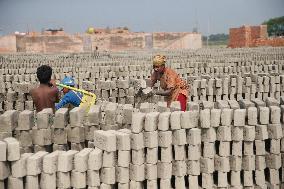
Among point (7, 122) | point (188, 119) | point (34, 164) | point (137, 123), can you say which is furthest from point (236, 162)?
point (7, 122)

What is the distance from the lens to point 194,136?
393cm

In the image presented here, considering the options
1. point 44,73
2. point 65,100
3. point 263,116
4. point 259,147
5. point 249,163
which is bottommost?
point 249,163

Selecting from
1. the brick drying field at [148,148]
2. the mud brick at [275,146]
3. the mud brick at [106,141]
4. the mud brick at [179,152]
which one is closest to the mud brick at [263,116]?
the brick drying field at [148,148]

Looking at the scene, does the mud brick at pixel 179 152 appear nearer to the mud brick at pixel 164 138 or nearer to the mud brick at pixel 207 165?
the mud brick at pixel 164 138

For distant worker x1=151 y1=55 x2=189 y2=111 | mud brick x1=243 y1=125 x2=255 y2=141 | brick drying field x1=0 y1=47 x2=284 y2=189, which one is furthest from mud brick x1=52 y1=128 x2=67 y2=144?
distant worker x1=151 y1=55 x2=189 y2=111

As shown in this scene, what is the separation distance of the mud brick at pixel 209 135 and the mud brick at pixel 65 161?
1.48 m

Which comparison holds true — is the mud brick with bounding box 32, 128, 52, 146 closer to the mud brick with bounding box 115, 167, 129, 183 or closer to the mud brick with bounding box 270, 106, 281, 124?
the mud brick with bounding box 115, 167, 129, 183

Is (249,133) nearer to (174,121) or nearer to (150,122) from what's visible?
(174,121)

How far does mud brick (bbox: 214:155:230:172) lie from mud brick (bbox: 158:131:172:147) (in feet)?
2.14

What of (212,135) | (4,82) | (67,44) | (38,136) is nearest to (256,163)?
(212,135)

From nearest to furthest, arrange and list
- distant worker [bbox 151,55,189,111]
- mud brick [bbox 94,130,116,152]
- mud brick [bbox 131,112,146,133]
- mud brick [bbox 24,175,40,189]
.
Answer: mud brick [bbox 24,175,40,189] < mud brick [bbox 94,130,116,152] < mud brick [bbox 131,112,146,133] < distant worker [bbox 151,55,189,111]

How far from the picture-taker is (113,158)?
370 cm

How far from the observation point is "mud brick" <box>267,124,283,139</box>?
163 inches

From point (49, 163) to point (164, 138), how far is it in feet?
4.01
